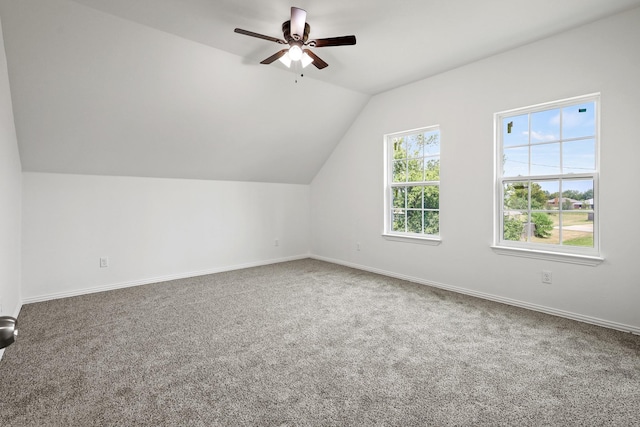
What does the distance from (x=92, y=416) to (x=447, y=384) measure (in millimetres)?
2016

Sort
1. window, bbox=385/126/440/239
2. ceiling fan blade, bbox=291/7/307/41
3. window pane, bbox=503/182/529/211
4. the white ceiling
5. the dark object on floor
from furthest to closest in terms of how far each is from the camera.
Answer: window, bbox=385/126/440/239 → window pane, bbox=503/182/529/211 → the white ceiling → ceiling fan blade, bbox=291/7/307/41 → the dark object on floor

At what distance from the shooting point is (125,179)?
4125mm

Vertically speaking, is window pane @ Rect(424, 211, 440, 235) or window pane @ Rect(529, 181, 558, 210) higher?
window pane @ Rect(529, 181, 558, 210)

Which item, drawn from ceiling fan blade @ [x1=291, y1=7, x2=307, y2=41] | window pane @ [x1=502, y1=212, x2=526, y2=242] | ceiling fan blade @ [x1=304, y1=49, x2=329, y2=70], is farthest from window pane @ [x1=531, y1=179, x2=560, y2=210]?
ceiling fan blade @ [x1=291, y1=7, x2=307, y2=41]

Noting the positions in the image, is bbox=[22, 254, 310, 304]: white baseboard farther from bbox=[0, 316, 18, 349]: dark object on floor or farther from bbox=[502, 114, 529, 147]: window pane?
bbox=[502, 114, 529, 147]: window pane

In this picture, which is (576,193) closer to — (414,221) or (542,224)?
(542,224)

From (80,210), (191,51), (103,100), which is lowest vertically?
(80,210)

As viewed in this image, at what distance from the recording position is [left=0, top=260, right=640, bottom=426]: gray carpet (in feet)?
5.61

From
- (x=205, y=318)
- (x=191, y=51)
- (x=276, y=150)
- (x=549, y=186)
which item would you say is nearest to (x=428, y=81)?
(x=549, y=186)

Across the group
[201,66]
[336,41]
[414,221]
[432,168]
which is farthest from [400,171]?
[201,66]

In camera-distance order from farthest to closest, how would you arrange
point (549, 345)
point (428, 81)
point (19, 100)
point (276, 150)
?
1. point (276, 150)
2. point (428, 81)
3. point (19, 100)
4. point (549, 345)

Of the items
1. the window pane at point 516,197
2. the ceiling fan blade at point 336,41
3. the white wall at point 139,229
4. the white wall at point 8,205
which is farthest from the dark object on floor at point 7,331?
the window pane at point 516,197

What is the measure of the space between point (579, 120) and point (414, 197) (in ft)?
6.42

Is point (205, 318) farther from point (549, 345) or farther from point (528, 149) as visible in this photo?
point (528, 149)
